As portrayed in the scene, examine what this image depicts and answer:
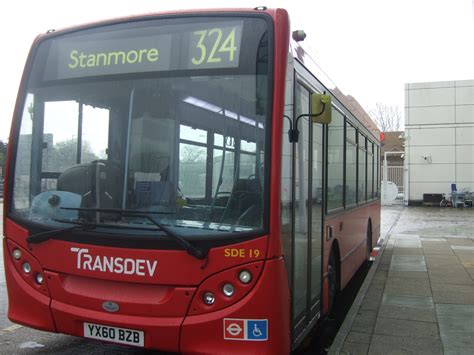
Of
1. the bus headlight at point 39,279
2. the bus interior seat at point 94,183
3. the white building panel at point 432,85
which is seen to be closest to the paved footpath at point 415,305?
the bus interior seat at point 94,183

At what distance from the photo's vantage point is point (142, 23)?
3.85m

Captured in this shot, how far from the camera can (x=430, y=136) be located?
27.9 meters

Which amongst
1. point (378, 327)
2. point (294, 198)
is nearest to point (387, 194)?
point (378, 327)

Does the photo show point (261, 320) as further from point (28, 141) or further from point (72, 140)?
point (28, 141)

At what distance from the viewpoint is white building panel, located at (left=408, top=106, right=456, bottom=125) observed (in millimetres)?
27469

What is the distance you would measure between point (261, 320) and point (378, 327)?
2.61m

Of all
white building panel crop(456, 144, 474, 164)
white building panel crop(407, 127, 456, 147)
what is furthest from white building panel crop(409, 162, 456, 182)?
white building panel crop(407, 127, 456, 147)

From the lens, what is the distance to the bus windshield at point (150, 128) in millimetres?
3484

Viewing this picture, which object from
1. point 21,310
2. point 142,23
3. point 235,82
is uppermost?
point 142,23

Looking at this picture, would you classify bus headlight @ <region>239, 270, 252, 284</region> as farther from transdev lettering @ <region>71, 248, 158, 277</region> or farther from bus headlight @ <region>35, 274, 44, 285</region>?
bus headlight @ <region>35, 274, 44, 285</region>

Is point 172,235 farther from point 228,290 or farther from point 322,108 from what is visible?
point 322,108

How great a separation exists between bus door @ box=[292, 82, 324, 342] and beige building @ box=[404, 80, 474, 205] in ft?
82.5

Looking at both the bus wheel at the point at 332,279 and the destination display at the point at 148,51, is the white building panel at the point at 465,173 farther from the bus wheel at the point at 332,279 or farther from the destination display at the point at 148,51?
the destination display at the point at 148,51

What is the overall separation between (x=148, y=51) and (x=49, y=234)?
1599 mm
